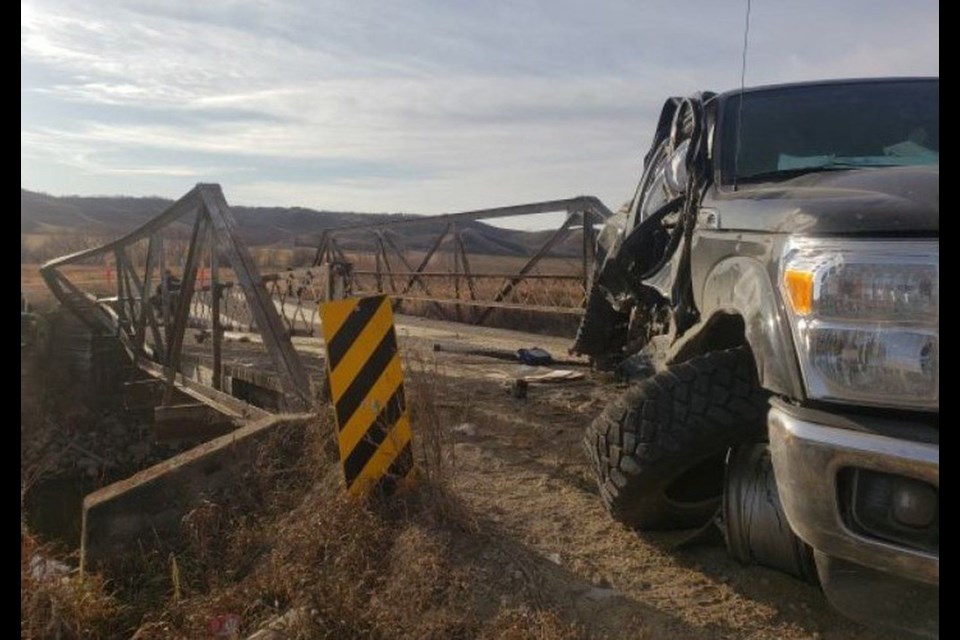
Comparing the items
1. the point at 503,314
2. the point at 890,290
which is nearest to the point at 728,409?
the point at 890,290

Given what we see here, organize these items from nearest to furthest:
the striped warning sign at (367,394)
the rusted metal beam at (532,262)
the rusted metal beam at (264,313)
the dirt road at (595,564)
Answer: the dirt road at (595,564)
the striped warning sign at (367,394)
the rusted metal beam at (264,313)
the rusted metal beam at (532,262)

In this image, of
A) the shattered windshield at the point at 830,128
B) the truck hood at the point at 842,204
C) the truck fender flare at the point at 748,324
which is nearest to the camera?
the truck hood at the point at 842,204

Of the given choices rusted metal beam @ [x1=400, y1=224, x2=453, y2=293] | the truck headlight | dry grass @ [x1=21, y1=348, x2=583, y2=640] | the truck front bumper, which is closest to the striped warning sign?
dry grass @ [x1=21, y1=348, x2=583, y2=640]

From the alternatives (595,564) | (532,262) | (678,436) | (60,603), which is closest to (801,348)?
(678,436)

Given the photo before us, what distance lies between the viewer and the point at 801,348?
2.34m

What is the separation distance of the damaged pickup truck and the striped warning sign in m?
1.02

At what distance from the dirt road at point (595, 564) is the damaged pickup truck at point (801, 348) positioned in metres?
0.20

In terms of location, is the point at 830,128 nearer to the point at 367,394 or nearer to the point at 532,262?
the point at 367,394

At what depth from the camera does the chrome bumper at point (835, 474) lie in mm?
2064

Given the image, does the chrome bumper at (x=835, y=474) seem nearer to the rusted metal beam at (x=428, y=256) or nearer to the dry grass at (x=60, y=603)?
the dry grass at (x=60, y=603)

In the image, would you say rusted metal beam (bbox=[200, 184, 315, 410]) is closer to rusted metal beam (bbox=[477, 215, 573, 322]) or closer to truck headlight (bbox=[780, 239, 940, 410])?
truck headlight (bbox=[780, 239, 940, 410])

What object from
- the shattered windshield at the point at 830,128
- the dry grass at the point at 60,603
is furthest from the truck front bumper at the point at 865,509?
the dry grass at the point at 60,603

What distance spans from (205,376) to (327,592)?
6.17m

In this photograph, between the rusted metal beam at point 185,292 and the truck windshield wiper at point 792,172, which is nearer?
the truck windshield wiper at point 792,172
